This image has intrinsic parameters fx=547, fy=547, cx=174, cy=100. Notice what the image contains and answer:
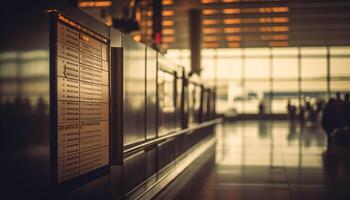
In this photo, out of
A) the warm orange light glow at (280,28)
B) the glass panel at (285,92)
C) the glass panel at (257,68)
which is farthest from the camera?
the glass panel at (285,92)

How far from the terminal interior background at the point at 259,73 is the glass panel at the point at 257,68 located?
0.26ft

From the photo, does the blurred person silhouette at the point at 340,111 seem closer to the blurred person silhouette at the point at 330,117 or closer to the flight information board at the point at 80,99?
the blurred person silhouette at the point at 330,117

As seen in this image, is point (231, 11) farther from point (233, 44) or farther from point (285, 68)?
point (285, 68)

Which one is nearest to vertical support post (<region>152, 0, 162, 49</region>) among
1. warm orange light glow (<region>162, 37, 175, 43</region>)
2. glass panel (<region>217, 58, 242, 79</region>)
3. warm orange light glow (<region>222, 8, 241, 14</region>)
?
warm orange light glow (<region>222, 8, 241, 14</region>)

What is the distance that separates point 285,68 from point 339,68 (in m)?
4.07

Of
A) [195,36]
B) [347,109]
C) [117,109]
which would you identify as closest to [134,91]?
[117,109]

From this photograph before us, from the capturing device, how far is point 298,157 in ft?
45.7

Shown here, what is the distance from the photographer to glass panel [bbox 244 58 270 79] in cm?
4278

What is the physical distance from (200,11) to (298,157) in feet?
36.5

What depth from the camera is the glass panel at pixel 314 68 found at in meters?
42.1

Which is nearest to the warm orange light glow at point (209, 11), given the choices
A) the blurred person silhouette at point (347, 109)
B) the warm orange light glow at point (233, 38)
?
the warm orange light glow at point (233, 38)

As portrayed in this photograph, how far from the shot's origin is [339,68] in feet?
138

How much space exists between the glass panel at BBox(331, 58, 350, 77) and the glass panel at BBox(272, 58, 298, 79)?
9.16 feet

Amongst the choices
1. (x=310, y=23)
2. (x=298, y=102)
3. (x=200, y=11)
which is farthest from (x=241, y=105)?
(x=310, y=23)
